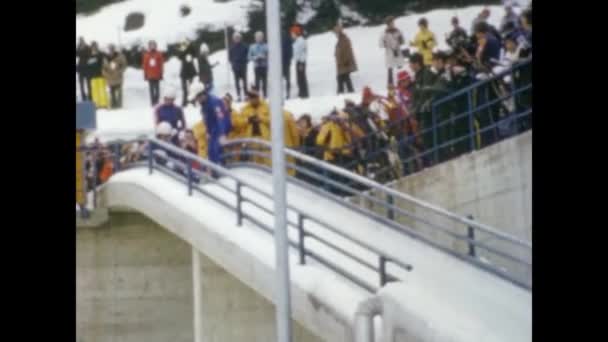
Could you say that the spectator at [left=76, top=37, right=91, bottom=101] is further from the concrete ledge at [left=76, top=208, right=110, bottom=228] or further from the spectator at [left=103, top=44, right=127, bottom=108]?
the concrete ledge at [left=76, top=208, right=110, bottom=228]

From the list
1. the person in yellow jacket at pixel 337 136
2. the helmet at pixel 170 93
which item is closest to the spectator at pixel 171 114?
the helmet at pixel 170 93


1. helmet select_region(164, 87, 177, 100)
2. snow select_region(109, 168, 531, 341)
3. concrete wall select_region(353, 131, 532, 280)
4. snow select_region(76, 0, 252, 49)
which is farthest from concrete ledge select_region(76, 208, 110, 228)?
concrete wall select_region(353, 131, 532, 280)

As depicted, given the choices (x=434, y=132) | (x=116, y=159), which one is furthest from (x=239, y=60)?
(x=434, y=132)

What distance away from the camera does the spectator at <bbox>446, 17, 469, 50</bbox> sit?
20.5ft

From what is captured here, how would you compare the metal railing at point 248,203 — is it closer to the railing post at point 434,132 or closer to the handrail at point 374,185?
the handrail at point 374,185

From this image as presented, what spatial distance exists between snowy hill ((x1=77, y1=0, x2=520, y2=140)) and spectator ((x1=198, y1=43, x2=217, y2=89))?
0.03 m

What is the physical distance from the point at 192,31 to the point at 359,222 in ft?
3.10

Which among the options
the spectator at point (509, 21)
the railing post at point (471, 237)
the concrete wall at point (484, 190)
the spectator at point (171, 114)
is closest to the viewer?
the concrete wall at point (484, 190)

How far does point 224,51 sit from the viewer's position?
6277mm

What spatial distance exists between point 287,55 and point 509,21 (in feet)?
2.68

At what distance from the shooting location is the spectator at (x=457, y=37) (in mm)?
6234

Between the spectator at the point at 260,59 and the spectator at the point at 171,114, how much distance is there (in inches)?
13.8
